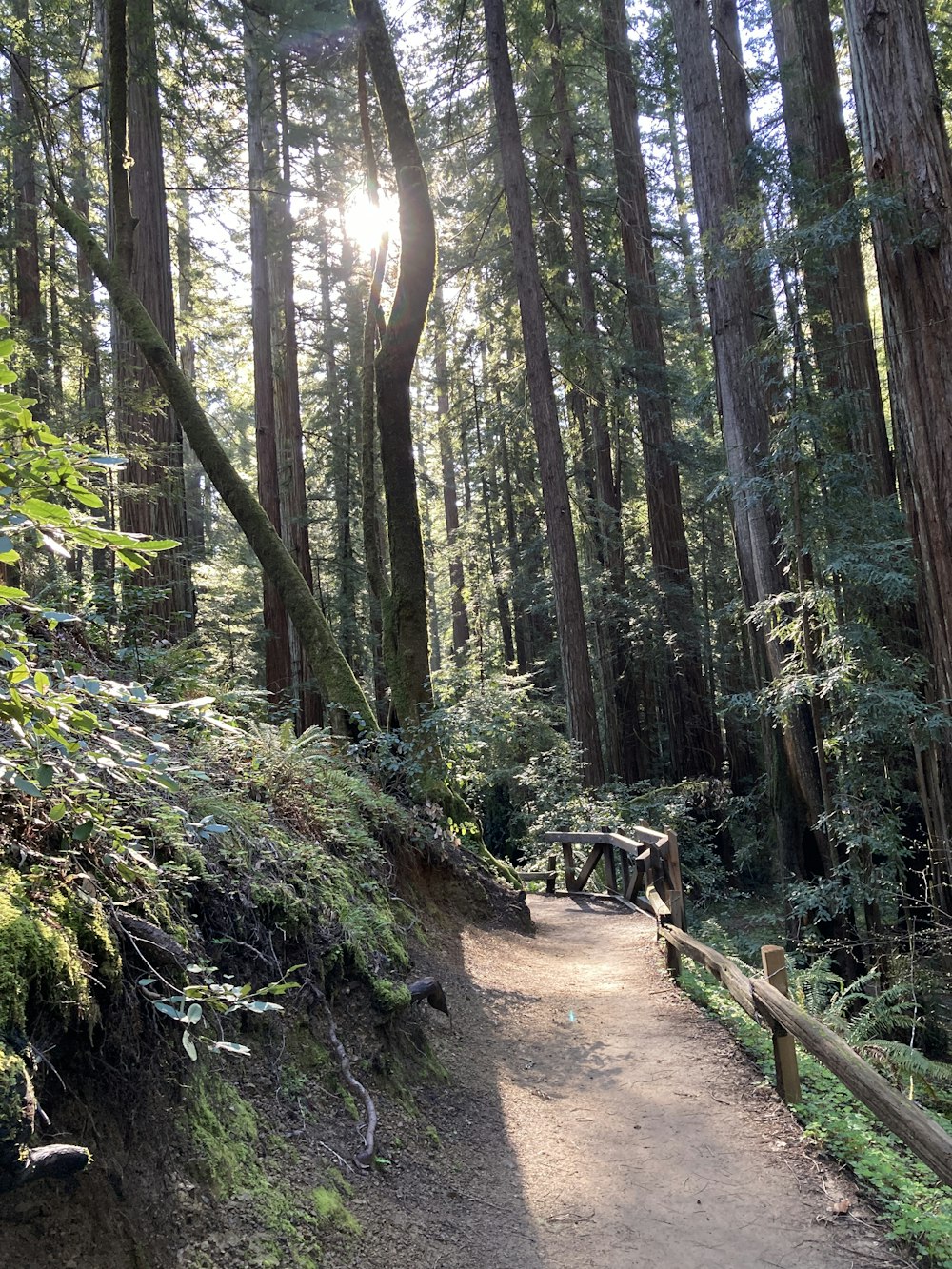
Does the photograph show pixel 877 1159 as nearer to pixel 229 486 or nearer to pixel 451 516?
pixel 229 486

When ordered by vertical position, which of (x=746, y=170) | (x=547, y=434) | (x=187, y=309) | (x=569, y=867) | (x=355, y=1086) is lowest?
(x=569, y=867)

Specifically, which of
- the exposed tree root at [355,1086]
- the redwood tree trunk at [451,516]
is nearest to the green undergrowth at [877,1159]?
the exposed tree root at [355,1086]

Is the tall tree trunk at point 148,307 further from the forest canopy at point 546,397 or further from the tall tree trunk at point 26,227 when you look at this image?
the tall tree trunk at point 26,227

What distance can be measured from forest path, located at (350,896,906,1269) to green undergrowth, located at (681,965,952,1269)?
11 cm

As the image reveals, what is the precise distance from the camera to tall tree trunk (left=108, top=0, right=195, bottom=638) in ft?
25.5

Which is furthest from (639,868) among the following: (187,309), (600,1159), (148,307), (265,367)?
(187,309)

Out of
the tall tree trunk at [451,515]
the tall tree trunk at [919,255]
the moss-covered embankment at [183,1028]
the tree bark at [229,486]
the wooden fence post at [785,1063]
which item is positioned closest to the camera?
the moss-covered embankment at [183,1028]

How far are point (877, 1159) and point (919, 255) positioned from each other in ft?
22.1

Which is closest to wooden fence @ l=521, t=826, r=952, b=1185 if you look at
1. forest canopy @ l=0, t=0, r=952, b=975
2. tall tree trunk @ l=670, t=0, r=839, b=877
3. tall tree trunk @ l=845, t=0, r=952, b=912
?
forest canopy @ l=0, t=0, r=952, b=975

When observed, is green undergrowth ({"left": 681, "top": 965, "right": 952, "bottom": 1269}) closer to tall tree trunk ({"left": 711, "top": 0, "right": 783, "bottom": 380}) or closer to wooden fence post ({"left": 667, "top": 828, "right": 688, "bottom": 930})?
wooden fence post ({"left": 667, "top": 828, "right": 688, "bottom": 930})

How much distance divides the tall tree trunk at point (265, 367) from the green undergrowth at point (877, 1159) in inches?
465

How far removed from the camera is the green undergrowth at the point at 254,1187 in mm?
2736

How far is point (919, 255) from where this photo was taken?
6887 millimetres

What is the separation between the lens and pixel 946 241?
6719 millimetres
